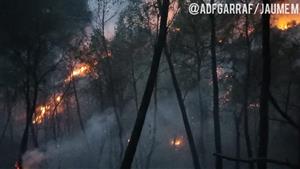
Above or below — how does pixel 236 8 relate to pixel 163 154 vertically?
above

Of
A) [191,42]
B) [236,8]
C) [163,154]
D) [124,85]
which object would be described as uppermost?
[236,8]

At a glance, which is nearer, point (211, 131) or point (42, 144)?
point (211, 131)

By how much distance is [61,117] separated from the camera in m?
66.1

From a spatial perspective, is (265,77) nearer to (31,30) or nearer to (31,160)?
(31,30)

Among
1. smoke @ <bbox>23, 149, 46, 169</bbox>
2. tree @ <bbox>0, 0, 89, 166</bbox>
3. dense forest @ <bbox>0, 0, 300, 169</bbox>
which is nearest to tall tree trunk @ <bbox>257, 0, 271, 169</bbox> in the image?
dense forest @ <bbox>0, 0, 300, 169</bbox>

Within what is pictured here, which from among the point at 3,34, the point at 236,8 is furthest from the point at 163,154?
the point at 3,34

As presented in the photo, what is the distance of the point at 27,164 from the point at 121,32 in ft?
51.0

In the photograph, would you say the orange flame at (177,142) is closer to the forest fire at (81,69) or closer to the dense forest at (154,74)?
the dense forest at (154,74)

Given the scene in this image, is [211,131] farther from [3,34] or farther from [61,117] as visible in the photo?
[3,34]

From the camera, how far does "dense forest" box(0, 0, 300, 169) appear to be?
27658 millimetres

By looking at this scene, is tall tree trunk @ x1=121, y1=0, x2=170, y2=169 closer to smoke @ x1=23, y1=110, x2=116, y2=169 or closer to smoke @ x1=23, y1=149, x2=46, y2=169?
smoke @ x1=23, y1=149, x2=46, y2=169

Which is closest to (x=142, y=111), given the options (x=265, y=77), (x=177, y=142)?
(x=265, y=77)

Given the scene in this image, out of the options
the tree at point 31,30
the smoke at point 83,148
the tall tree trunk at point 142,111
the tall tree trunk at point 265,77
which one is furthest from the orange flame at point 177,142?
the tall tree trunk at point 265,77

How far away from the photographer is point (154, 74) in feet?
52.0
